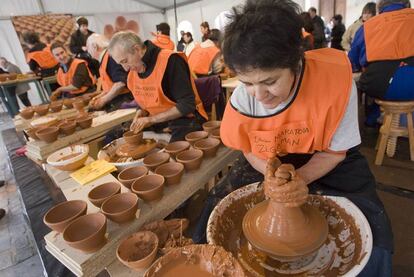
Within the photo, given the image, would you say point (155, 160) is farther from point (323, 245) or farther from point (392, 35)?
point (392, 35)

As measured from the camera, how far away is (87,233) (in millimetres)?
1034

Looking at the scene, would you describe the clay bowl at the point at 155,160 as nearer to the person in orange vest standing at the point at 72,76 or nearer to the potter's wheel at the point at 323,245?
the potter's wheel at the point at 323,245

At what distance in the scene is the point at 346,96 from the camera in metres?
1.04

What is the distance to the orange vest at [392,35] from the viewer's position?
2.25m

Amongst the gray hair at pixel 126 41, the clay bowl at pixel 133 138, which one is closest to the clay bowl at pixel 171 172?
the clay bowl at pixel 133 138

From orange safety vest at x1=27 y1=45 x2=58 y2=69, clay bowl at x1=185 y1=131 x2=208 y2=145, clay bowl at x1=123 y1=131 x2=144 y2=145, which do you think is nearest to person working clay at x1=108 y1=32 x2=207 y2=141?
clay bowl at x1=123 y1=131 x2=144 y2=145

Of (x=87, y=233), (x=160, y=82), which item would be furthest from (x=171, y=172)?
(x=160, y=82)

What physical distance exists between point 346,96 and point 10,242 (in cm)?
281

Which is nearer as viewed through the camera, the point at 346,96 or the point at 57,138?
the point at 346,96

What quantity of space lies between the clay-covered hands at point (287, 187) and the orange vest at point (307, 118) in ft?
1.03

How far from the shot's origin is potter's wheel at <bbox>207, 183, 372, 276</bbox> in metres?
0.87

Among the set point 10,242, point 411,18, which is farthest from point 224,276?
point 411,18

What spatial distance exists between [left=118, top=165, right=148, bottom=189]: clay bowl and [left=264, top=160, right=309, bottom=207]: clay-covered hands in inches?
28.6

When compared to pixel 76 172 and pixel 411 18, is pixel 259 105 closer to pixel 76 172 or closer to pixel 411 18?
pixel 76 172
